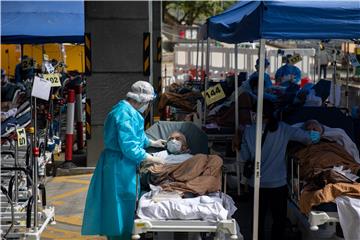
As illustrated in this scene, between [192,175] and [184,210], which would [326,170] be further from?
[184,210]

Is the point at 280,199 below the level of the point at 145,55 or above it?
below

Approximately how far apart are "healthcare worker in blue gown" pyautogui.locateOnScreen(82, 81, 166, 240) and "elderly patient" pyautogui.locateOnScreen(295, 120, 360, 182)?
145 cm

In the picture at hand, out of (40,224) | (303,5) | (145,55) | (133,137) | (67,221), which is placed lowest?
(67,221)

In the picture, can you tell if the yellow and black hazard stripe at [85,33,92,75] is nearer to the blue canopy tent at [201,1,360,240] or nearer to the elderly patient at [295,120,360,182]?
the elderly patient at [295,120,360,182]

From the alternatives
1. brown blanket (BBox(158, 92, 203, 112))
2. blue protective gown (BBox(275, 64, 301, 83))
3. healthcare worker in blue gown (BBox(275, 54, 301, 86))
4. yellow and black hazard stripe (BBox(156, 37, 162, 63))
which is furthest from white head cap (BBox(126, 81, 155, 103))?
yellow and black hazard stripe (BBox(156, 37, 162, 63))

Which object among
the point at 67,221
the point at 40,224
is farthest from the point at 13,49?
the point at 40,224

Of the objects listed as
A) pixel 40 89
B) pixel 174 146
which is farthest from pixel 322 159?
pixel 40 89

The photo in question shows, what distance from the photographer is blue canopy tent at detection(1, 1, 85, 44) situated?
1166cm

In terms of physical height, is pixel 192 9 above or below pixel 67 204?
above

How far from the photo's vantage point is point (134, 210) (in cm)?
525

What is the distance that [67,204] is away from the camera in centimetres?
807

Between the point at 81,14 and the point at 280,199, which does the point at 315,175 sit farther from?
the point at 81,14

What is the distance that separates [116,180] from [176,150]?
2.94 ft

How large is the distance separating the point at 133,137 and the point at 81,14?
776 centimetres
